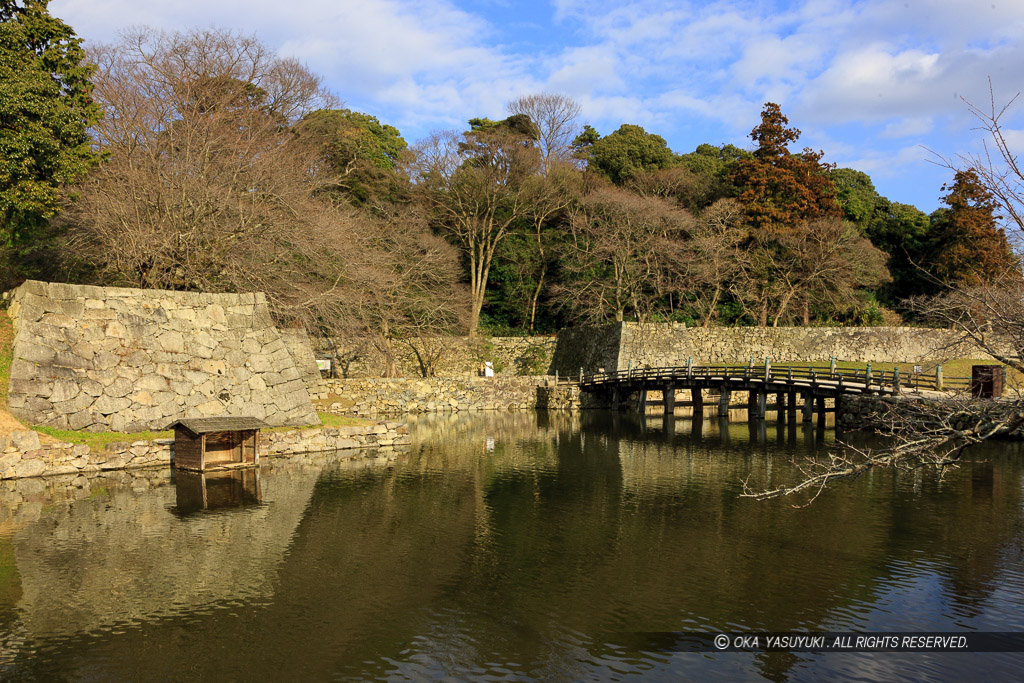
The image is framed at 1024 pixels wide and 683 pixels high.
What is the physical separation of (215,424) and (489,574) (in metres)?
11.1

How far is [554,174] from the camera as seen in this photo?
50312 millimetres

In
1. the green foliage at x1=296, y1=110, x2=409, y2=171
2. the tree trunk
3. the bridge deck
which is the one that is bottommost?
the bridge deck

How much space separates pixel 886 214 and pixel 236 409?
151ft

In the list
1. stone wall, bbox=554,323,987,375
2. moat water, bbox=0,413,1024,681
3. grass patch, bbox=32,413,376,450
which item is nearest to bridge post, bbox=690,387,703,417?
stone wall, bbox=554,323,987,375

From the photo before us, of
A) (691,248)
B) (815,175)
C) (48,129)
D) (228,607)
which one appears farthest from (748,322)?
(228,607)

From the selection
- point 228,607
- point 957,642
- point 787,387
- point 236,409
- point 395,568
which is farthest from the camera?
point 787,387

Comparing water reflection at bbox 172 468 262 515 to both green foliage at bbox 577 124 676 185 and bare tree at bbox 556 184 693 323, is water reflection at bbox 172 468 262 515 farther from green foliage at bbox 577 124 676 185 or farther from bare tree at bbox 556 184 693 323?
green foliage at bbox 577 124 676 185

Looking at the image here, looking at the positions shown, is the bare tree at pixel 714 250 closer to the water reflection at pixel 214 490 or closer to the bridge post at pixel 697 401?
the bridge post at pixel 697 401

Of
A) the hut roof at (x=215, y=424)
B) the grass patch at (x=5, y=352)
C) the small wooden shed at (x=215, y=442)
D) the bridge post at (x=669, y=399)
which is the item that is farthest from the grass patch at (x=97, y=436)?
the bridge post at (x=669, y=399)

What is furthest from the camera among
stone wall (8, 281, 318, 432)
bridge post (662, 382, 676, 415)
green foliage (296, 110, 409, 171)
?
green foliage (296, 110, 409, 171)

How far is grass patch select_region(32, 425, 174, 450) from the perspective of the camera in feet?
66.9

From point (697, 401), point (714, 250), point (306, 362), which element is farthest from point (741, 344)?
point (306, 362)

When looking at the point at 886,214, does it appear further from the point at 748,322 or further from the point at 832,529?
the point at 832,529

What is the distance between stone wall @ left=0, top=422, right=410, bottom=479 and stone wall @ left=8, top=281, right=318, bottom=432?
930 mm
